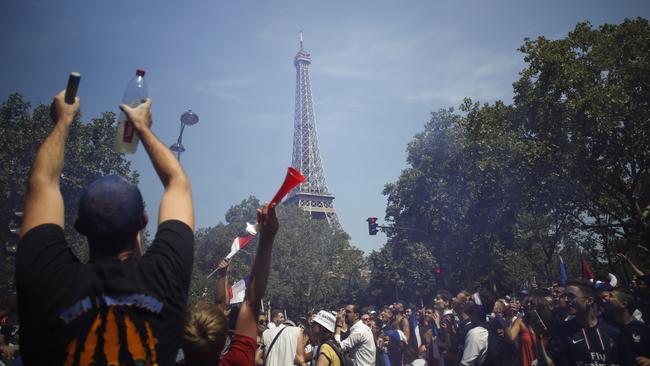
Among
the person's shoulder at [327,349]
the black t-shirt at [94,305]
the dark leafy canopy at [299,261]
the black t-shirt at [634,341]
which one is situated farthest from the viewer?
the dark leafy canopy at [299,261]

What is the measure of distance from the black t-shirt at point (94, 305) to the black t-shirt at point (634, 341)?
16.7ft

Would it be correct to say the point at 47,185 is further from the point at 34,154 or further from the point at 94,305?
the point at 34,154

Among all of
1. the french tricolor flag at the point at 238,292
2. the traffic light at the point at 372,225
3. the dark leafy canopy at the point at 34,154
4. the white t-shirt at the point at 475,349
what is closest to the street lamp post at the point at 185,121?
the french tricolor flag at the point at 238,292

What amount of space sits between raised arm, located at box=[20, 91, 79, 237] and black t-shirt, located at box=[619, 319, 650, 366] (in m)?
5.51

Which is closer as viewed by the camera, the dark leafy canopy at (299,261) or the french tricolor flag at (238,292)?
the french tricolor flag at (238,292)

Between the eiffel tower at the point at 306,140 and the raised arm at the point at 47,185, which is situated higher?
the eiffel tower at the point at 306,140

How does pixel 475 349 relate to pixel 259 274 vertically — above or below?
below

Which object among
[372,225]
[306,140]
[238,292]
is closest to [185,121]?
[238,292]

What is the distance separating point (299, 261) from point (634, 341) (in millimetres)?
43642

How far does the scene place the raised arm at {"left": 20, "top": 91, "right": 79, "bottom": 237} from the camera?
1.45 metres

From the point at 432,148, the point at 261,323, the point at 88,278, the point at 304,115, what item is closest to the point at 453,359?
the point at 261,323

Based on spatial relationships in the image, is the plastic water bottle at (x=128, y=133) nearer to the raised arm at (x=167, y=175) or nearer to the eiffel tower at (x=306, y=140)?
the raised arm at (x=167, y=175)

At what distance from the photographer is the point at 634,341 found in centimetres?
488

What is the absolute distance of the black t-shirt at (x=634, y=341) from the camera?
4.73m
